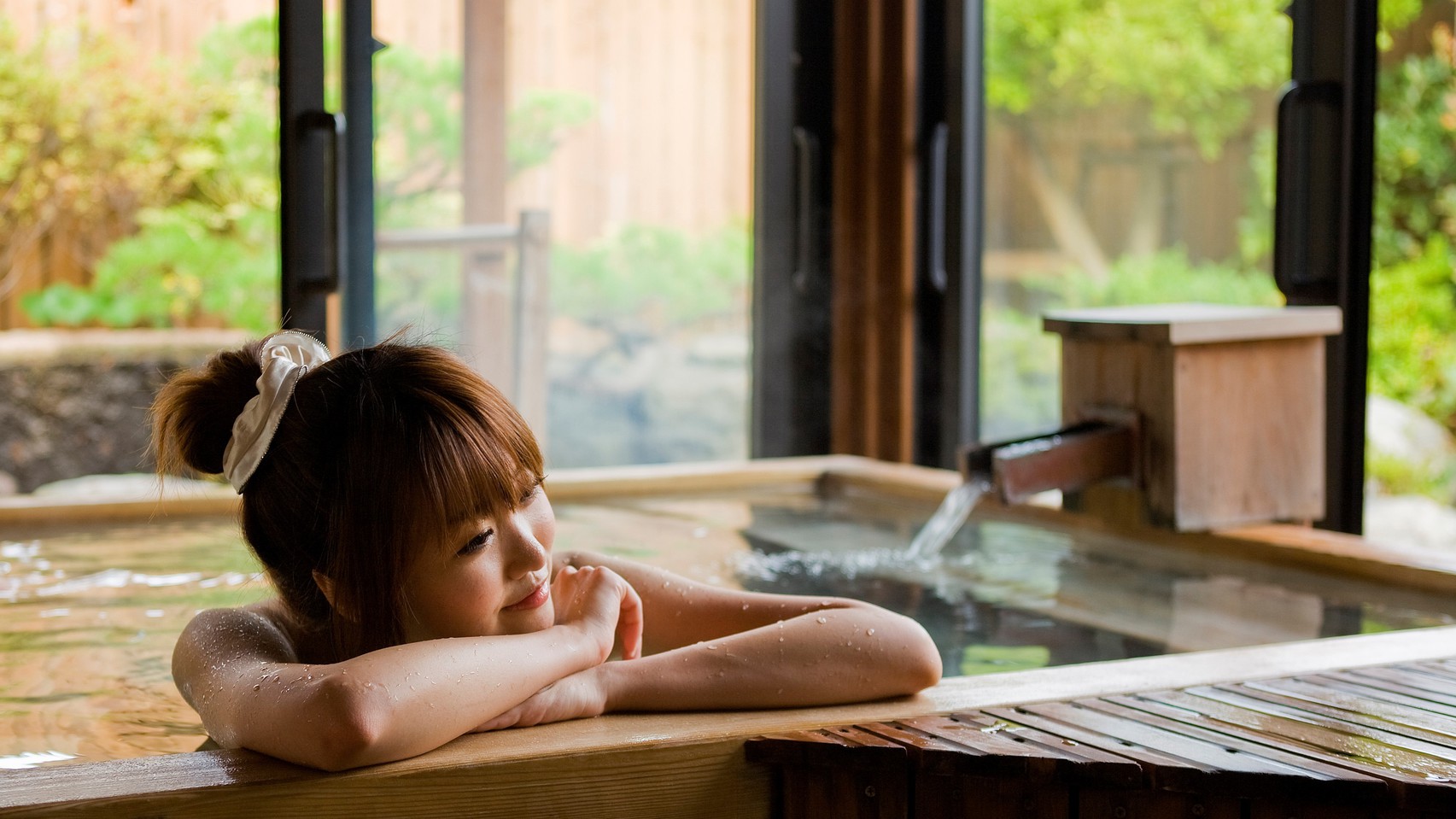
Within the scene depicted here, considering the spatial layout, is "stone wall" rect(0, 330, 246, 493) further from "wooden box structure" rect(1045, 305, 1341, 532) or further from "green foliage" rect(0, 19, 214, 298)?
"wooden box structure" rect(1045, 305, 1341, 532)

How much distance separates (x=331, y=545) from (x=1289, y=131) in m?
2.31

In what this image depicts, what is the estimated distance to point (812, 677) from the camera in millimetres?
1469

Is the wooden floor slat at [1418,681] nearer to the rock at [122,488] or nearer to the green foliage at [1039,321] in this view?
the rock at [122,488]

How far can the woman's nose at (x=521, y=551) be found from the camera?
4.51 ft

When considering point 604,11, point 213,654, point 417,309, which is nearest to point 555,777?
point 213,654

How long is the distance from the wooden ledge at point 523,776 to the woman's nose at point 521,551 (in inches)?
6.1

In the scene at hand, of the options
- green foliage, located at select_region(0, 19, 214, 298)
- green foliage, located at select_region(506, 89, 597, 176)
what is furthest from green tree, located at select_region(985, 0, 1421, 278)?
green foliage, located at select_region(0, 19, 214, 298)

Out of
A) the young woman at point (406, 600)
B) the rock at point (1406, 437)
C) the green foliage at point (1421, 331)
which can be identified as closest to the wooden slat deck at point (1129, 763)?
the young woman at point (406, 600)

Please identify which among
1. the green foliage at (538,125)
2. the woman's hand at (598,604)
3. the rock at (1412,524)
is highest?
the green foliage at (538,125)

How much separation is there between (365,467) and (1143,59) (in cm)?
415

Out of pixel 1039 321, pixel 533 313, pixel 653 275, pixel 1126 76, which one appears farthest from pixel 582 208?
pixel 1126 76

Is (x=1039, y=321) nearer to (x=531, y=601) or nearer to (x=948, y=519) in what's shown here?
(x=948, y=519)

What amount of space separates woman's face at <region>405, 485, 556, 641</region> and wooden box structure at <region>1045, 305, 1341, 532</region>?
5.25ft

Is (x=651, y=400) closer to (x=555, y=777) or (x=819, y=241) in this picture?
(x=819, y=241)
